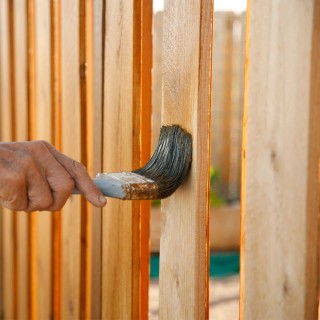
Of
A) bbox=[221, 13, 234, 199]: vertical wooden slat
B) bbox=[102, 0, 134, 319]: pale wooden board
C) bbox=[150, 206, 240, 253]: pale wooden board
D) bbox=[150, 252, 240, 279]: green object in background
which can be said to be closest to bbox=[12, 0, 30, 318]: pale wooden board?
bbox=[102, 0, 134, 319]: pale wooden board

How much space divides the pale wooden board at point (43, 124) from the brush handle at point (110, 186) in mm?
1144

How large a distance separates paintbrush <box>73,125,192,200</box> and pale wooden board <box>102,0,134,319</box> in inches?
13.4

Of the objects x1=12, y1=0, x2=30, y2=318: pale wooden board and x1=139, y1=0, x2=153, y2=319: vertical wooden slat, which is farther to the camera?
x1=12, y1=0, x2=30, y2=318: pale wooden board

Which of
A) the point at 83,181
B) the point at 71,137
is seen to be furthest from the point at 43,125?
the point at 83,181

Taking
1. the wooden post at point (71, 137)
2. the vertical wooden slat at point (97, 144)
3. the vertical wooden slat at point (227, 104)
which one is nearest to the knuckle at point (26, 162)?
the vertical wooden slat at point (97, 144)

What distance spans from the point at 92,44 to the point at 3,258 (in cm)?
185

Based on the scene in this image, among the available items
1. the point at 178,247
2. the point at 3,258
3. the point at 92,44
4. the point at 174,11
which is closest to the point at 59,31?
the point at 92,44

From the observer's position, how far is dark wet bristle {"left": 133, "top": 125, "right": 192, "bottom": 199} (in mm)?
1139

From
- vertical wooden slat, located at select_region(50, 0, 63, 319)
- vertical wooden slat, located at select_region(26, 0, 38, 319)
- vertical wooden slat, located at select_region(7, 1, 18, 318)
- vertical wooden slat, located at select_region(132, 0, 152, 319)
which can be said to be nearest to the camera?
vertical wooden slat, located at select_region(132, 0, 152, 319)

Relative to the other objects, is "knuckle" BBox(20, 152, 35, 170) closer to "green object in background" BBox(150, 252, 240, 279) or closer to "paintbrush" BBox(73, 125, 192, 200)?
"paintbrush" BBox(73, 125, 192, 200)

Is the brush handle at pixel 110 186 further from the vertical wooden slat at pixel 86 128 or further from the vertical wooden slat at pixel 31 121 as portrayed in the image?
the vertical wooden slat at pixel 31 121

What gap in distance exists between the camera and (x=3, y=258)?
3342 millimetres

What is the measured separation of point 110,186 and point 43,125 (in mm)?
1320

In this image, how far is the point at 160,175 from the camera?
1.15 metres
